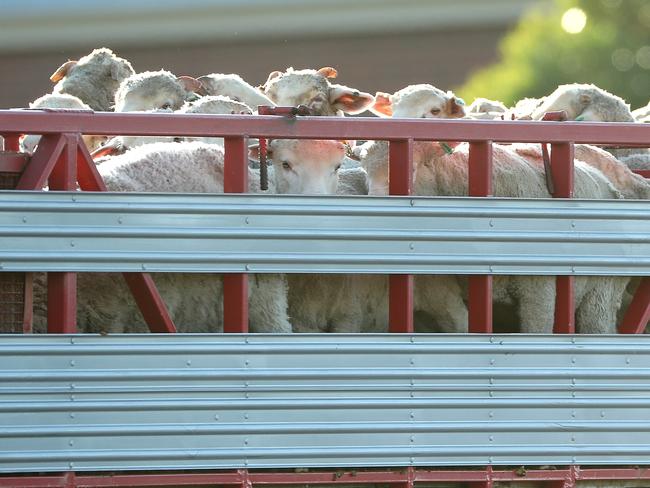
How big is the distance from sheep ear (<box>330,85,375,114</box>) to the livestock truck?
1.68m

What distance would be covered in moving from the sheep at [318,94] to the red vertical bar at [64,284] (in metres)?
1.88

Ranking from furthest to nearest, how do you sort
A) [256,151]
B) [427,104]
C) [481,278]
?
[427,104] < [256,151] < [481,278]

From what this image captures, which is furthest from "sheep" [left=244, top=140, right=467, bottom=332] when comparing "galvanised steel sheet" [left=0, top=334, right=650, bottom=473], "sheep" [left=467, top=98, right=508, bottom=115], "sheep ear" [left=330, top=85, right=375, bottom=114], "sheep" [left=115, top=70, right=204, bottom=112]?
"sheep" [left=467, top=98, right=508, bottom=115]

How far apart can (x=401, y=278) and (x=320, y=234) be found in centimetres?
41

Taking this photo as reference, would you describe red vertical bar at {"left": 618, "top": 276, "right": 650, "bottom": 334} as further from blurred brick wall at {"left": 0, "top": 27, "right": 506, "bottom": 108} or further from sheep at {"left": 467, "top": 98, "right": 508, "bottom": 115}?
blurred brick wall at {"left": 0, "top": 27, "right": 506, "bottom": 108}

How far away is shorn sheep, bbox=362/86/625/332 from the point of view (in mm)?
6488

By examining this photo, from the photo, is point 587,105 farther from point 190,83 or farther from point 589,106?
point 190,83

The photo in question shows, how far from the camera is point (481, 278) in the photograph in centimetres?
518

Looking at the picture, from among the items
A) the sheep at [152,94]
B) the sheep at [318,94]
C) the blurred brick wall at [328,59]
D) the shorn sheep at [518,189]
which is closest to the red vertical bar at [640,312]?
the shorn sheep at [518,189]

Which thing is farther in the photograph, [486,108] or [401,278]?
[486,108]

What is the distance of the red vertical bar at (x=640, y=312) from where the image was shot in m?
5.45

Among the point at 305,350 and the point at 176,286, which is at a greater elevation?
the point at 176,286

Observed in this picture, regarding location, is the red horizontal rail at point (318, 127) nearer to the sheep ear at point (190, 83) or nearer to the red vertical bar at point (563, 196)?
the red vertical bar at point (563, 196)

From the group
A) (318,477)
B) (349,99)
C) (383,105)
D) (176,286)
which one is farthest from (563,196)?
(383,105)
